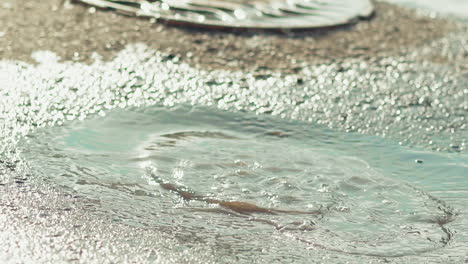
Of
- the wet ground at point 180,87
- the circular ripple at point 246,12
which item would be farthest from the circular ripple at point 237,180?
the circular ripple at point 246,12

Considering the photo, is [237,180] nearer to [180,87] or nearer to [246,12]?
[180,87]

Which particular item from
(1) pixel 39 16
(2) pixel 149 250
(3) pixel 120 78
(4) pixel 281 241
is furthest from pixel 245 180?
(1) pixel 39 16

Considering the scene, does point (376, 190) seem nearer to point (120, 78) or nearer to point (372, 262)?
point (372, 262)

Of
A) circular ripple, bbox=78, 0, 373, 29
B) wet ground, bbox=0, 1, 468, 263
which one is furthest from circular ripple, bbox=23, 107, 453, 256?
circular ripple, bbox=78, 0, 373, 29

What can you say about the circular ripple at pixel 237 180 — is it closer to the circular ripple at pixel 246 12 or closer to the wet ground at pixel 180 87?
the wet ground at pixel 180 87

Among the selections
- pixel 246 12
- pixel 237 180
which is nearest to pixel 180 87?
pixel 237 180
